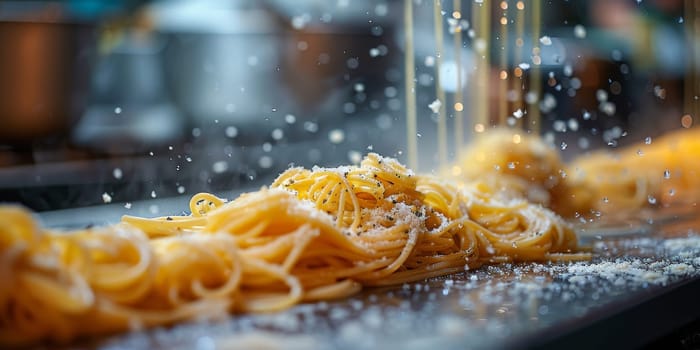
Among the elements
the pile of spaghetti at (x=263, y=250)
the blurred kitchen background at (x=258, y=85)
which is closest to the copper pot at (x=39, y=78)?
the blurred kitchen background at (x=258, y=85)

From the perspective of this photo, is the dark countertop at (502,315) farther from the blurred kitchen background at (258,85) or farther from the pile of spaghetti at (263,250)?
the blurred kitchen background at (258,85)

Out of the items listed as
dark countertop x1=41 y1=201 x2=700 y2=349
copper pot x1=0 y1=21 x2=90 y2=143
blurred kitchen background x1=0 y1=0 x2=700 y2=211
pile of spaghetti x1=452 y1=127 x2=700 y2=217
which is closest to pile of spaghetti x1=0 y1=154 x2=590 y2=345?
dark countertop x1=41 y1=201 x2=700 y2=349

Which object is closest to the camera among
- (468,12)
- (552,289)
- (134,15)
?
(552,289)

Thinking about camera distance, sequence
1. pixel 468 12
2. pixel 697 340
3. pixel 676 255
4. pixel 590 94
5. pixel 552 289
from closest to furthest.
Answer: pixel 552 289 < pixel 697 340 < pixel 676 255 < pixel 468 12 < pixel 590 94

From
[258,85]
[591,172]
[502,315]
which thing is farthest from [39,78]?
[502,315]

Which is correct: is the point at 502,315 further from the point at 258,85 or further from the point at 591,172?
the point at 258,85

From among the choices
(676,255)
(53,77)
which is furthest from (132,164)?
(676,255)

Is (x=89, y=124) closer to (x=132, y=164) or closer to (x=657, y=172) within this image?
(x=132, y=164)
